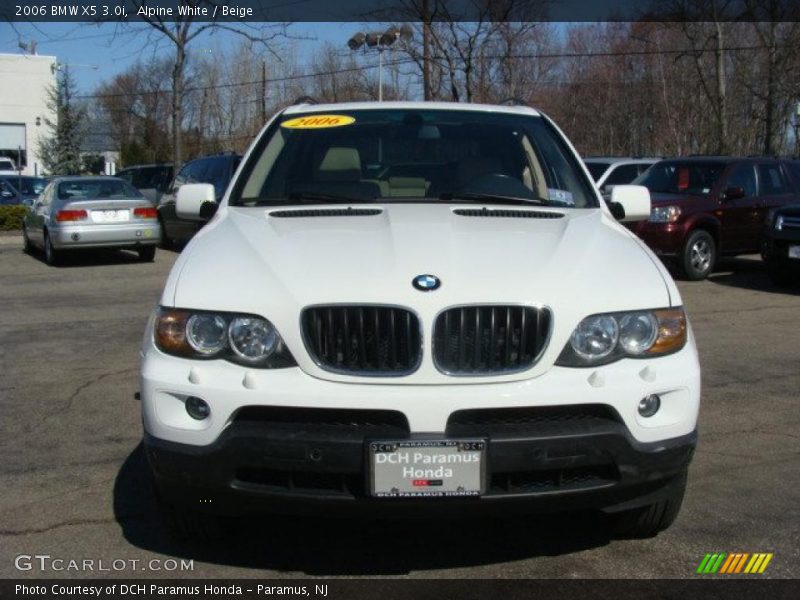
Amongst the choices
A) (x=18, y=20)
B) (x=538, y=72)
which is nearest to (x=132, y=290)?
(x=18, y=20)

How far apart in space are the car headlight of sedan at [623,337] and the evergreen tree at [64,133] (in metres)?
45.9

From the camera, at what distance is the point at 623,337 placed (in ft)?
11.3

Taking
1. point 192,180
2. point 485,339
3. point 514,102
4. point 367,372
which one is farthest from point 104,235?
point 485,339

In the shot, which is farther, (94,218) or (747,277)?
(94,218)

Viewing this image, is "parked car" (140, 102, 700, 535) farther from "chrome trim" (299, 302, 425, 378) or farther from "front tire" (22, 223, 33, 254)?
"front tire" (22, 223, 33, 254)

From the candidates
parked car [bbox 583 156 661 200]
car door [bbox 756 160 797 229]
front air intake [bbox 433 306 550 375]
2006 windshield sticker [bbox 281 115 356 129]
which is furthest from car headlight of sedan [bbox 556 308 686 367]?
parked car [bbox 583 156 661 200]

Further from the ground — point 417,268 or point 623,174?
point 623,174

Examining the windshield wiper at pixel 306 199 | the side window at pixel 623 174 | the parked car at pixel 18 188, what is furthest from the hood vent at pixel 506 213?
the parked car at pixel 18 188

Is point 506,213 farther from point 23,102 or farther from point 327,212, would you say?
point 23,102

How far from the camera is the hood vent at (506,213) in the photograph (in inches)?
167

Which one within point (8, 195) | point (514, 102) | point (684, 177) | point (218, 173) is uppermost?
point (514, 102)

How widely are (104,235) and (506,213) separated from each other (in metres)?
11.8

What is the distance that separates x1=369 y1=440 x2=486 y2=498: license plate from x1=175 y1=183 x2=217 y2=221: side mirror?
239 centimetres
